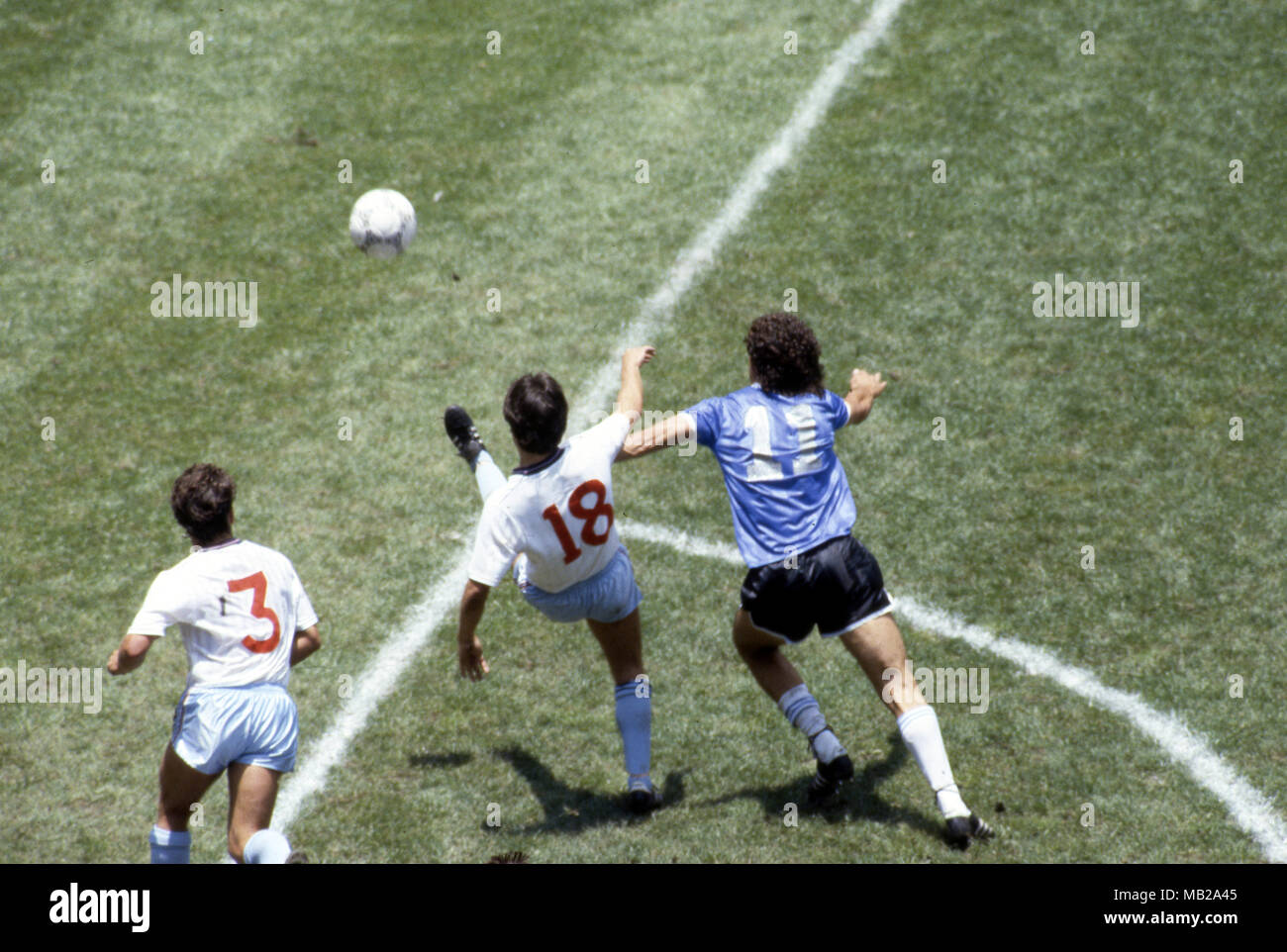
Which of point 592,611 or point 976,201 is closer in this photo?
point 592,611

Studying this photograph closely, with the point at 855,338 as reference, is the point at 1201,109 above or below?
above

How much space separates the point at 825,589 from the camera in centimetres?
633

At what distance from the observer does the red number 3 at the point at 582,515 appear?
6.25 m

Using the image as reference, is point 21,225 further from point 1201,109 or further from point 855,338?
Result: point 1201,109

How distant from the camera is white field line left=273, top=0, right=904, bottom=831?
23.6 feet

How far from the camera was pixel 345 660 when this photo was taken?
7.77m

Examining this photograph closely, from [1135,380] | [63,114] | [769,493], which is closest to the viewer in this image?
[769,493]

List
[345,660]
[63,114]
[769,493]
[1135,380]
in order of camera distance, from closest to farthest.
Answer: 1. [769,493]
2. [345,660]
3. [1135,380]
4. [63,114]

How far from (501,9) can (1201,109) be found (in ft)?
20.6

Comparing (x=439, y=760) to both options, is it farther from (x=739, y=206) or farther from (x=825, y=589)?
(x=739, y=206)

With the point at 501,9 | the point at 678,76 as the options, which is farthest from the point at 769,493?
the point at 501,9

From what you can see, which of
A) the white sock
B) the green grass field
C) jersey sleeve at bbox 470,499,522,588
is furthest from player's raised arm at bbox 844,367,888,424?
jersey sleeve at bbox 470,499,522,588

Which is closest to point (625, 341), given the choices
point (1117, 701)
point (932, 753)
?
point (1117, 701)

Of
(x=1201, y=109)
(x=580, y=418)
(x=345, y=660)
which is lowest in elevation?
(x=345, y=660)
